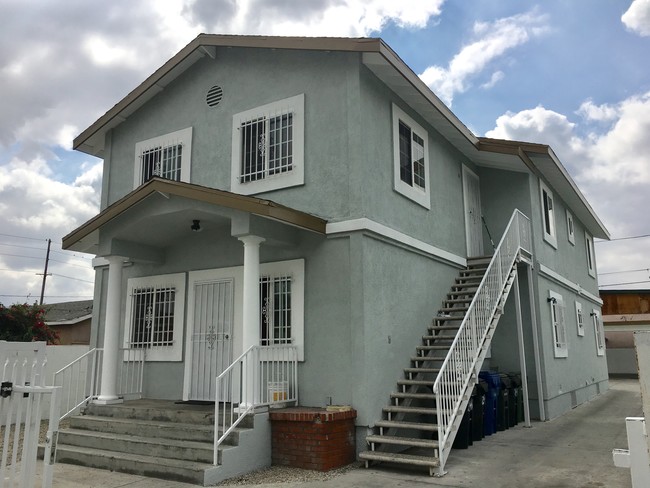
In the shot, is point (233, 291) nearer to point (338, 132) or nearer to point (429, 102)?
point (338, 132)

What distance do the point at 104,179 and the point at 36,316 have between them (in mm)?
5257

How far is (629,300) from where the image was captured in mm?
29391

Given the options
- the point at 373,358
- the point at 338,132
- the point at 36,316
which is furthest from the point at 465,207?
the point at 36,316

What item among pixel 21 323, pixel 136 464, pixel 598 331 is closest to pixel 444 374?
pixel 136 464

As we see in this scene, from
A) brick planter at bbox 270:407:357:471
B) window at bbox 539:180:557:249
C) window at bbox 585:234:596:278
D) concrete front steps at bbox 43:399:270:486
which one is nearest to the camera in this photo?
concrete front steps at bbox 43:399:270:486

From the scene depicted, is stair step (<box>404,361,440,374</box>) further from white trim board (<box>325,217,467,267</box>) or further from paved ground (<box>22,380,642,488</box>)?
white trim board (<box>325,217,467,267</box>)

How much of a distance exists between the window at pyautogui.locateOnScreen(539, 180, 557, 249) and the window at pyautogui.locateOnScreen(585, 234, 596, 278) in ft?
20.6

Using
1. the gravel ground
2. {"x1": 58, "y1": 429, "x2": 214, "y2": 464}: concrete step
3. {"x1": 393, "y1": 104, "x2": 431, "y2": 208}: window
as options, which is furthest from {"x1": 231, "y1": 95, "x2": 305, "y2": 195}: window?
the gravel ground

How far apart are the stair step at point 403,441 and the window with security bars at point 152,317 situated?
4283 millimetres

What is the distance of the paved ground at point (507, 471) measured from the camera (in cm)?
671

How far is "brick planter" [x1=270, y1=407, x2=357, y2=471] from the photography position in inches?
288

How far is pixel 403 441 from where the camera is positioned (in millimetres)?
7355

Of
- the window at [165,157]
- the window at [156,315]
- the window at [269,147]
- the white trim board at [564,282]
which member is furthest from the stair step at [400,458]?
the white trim board at [564,282]

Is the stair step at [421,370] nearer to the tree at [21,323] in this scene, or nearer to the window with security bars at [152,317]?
the window with security bars at [152,317]
